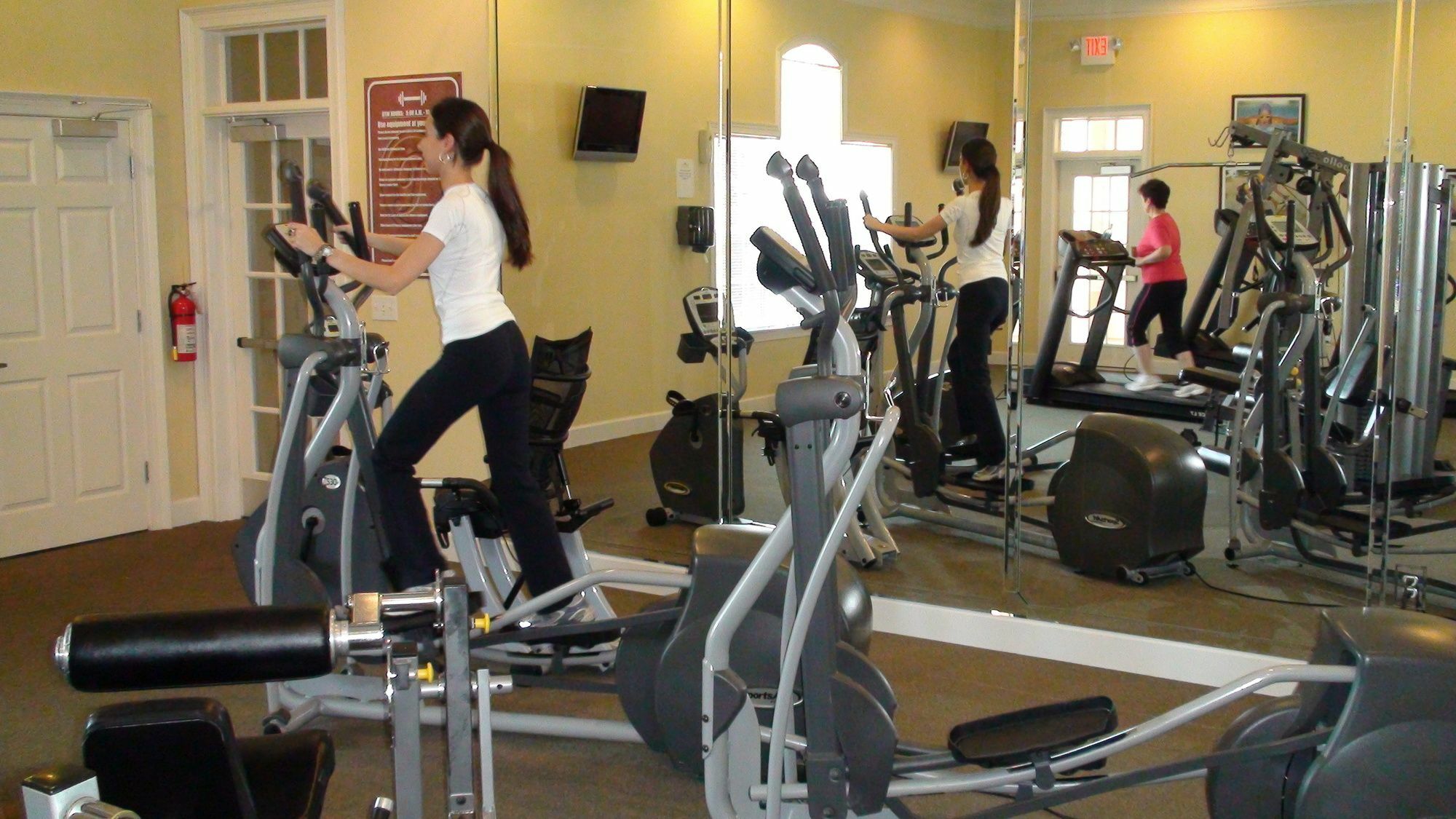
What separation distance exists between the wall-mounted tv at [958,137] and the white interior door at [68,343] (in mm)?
3689

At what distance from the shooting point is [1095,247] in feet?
13.7

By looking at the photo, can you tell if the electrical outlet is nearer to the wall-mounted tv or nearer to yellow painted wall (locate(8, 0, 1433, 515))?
yellow painted wall (locate(8, 0, 1433, 515))

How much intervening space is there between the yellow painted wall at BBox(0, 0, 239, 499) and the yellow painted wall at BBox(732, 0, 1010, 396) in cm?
275

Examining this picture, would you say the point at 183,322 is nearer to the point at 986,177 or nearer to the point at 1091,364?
the point at 986,177

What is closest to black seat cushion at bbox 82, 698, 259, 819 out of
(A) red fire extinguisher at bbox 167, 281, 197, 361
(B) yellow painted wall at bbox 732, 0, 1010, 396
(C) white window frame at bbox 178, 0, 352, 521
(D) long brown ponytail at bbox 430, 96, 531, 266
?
(D) long brown ponytail at bbox 430, 96, 531, 266

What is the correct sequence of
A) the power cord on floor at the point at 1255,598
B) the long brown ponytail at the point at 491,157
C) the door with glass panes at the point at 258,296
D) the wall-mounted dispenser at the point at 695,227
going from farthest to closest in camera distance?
the door with glass panes at the point at 258,296 → the wall-mounted dispenser at the point at 695,227 → the power cord on floor at the point at 1255,598 → the long brown ponytail at the point at 491,157

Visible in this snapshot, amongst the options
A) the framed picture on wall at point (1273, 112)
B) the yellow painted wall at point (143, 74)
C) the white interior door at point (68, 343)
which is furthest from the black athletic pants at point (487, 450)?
the yellow painted wall at point (143, 74)

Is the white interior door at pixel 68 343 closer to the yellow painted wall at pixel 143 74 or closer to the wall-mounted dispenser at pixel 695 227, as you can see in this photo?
the yellow painted wall at pixel 143 74

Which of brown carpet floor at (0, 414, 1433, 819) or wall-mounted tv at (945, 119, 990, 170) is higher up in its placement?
wall-mounted tv at (945, 119, 990, 170)

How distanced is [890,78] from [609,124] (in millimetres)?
1188

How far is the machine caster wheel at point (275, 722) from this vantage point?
3346 millimetres

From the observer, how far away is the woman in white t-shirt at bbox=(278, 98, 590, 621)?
11.7 feet

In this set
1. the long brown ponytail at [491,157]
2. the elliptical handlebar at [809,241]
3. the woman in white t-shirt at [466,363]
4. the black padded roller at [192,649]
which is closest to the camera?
the black padded roller at [192,649]

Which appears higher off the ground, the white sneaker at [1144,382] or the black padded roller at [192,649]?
the black padded roller at [192,649]
